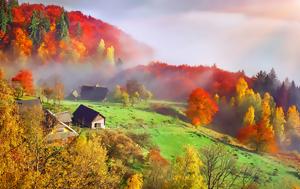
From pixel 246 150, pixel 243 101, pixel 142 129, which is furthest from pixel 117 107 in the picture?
pixel 243 101

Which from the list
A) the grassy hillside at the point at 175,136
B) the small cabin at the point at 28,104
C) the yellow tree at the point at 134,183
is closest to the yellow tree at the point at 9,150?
the yellow tree at the point at 134,183

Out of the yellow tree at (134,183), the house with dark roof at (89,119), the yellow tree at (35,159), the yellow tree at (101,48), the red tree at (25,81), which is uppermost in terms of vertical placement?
the yellow tree at (101,48)

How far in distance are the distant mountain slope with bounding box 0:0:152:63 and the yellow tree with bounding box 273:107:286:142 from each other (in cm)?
6332

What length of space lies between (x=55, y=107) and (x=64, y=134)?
1863 cm

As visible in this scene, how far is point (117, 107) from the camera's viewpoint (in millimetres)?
86500

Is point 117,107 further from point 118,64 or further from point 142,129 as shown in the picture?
point 118,64

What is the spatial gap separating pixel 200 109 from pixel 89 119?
33002 mm

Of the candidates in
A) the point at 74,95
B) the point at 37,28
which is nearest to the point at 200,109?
the point at 74,95

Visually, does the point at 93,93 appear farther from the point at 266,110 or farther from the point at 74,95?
the point at 266,110

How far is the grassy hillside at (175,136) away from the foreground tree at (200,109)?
3.86 meters

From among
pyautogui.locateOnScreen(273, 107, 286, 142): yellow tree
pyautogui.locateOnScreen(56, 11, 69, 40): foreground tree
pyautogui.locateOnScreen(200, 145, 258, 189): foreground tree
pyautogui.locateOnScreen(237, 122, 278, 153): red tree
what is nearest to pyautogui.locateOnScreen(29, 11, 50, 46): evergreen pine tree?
pyautogui.locateOnScreen(56, 11, 69, 40): foreground tree

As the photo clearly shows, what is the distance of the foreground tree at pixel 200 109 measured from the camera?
298ft

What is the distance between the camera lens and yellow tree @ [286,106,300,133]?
356 ft

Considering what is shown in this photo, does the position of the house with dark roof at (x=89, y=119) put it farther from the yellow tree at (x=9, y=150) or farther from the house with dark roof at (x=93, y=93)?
the yellow tree at (x=9, y=150)
